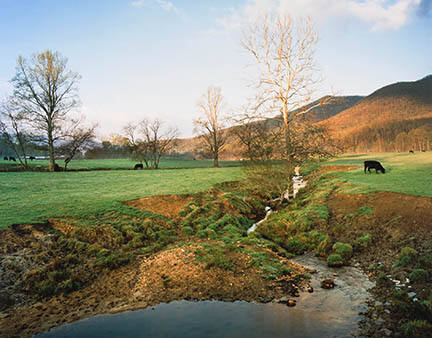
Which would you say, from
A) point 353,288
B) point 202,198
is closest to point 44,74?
point 202,198

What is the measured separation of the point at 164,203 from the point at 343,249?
35.4 ft

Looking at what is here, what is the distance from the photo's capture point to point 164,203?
16641 mm

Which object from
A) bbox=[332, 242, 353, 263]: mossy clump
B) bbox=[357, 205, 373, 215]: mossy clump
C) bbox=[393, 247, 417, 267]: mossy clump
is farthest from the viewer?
bbox=[357, 205, 373, 215]: mossy clump

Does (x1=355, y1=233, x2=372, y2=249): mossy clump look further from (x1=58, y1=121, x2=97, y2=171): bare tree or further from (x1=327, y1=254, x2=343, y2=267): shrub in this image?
(x1=58, y1=121, x2=97, y2=171): bare tree

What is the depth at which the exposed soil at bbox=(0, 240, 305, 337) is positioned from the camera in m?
6.88

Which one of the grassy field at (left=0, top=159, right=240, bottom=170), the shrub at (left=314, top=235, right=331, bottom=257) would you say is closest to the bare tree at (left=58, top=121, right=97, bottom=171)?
the grassy field at (left=0, top=159, right=240, bottom=170)

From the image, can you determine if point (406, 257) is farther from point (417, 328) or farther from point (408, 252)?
point (417, 328)

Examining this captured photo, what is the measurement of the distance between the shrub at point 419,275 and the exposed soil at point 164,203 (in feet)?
37.4

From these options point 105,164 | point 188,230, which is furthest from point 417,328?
Result: point 105,164

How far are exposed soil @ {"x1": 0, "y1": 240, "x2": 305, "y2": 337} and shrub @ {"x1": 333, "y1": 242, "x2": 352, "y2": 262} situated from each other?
2298mm

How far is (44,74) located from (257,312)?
40483 millimetres

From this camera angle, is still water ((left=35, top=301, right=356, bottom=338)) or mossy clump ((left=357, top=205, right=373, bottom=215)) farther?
mossy clump ((left=357, top=205, right=373, bottom=215))

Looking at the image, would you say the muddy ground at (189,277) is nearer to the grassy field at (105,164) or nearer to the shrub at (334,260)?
the shrub at (334,260)

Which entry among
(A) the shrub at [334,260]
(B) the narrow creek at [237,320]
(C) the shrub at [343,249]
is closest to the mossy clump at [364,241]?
(C) the shrub at [343,249]
